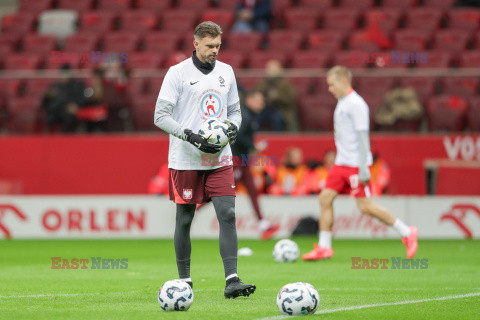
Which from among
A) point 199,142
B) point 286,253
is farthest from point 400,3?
point 199,142

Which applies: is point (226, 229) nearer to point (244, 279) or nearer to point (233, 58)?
point (244, 279)

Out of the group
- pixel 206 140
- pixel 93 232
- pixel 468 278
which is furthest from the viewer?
pixel 93 232

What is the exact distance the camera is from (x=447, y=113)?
52.0 ft

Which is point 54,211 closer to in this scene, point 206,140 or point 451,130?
point 451,130

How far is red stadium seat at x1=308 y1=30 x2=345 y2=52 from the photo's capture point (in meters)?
18.2

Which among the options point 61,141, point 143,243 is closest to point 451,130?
point 143,243

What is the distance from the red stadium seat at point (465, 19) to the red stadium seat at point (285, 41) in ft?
10.4

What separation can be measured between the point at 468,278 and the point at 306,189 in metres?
7.05

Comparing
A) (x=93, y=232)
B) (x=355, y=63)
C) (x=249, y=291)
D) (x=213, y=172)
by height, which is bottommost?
(x=93, y=232)

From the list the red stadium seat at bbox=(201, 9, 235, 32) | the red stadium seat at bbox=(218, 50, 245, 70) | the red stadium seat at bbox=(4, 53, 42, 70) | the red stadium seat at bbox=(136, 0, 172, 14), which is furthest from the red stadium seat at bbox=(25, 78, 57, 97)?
the red stadium seat at bbox=(136, 0, 172, 14)

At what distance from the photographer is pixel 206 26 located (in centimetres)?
743

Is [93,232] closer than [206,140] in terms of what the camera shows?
No

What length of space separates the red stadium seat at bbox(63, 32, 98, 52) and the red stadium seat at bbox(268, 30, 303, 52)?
3844 millimetres

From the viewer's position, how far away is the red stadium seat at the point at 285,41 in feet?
60.7
